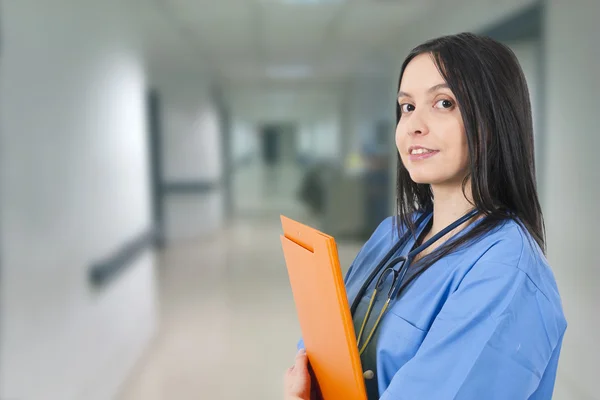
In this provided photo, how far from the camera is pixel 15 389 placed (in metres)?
1.52

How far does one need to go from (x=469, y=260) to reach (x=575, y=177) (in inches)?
55.7

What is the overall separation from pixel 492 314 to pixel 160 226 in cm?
286

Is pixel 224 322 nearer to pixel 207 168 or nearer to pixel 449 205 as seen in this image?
pixel 207 168

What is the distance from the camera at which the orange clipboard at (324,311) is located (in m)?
0.75

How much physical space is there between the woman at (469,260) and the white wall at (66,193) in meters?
1.14

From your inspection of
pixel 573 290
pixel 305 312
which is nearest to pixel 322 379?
pixel 305 312

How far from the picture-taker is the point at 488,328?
635 millimetres

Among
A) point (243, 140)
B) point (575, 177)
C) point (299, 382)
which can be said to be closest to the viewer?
point (299, 382)

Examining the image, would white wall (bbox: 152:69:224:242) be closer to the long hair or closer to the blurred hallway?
the blurred hallway

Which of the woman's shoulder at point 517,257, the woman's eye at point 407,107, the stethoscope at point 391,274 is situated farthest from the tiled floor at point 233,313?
the woman's shoulder at point 517,257

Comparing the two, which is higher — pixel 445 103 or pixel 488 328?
pixel 445 103

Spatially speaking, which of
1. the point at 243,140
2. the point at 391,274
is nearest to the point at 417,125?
the point at 391,274

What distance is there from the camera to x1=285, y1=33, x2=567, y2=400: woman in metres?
0.64

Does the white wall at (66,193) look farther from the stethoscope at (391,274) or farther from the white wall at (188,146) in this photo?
the stethoscope at (391,274)
